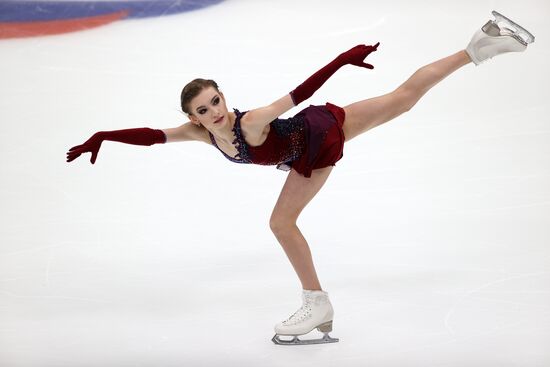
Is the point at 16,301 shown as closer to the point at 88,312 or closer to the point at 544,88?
the point at 88,312

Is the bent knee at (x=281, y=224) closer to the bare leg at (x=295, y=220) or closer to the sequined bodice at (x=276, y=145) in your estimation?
the bare leg at (x=295, y=220)

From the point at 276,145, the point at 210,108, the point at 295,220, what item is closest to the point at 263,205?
the point at 295,220

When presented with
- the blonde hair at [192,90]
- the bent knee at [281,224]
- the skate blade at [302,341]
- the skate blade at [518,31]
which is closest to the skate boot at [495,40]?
the skate blade at [518,31]

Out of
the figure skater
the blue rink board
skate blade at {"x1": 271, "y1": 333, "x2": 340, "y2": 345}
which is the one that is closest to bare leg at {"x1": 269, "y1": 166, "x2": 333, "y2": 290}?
the figure skater

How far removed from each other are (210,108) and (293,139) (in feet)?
1.39

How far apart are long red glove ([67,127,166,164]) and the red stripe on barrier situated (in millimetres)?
3661

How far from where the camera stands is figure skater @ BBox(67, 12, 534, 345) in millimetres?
3574

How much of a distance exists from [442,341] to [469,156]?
7.20ft

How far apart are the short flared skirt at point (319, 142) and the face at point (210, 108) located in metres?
0.40

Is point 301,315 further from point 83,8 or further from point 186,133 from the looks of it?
point 83,8

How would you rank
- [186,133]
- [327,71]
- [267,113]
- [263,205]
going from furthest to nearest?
[263,205]
[186,133]
[267,113]
[327,71]

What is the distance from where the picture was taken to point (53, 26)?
7.26 meters

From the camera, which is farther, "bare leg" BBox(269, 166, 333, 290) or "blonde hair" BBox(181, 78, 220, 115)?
"bare leg" BBox(269, 166, 333, 290)

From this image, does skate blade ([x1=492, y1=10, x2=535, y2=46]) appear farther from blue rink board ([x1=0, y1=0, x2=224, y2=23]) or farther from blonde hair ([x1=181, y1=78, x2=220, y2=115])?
blue rink board ([x1=0, y1=0, x2=224, y2=23])
